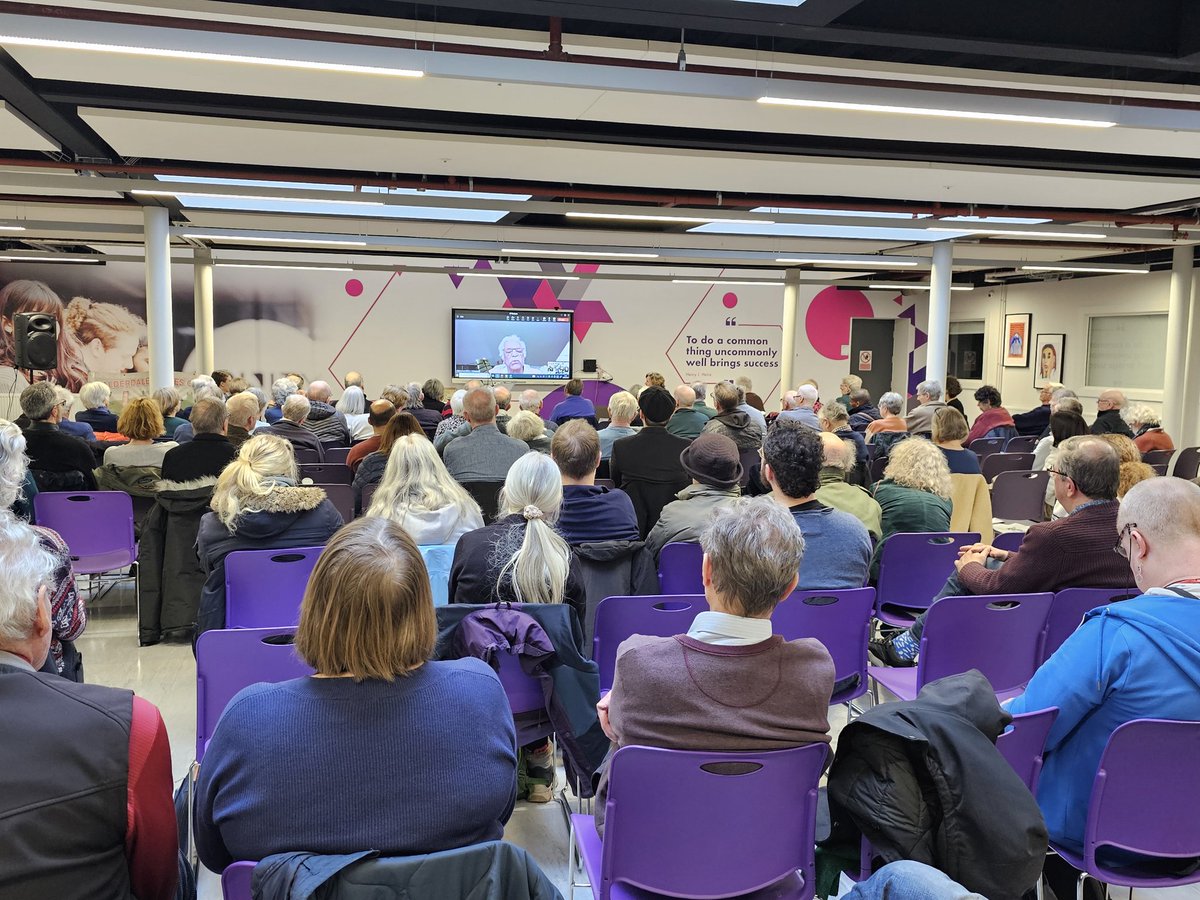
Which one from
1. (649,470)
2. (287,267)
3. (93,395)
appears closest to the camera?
(649,470)

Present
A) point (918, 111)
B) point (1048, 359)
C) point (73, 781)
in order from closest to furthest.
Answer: point (73, 781), point (918, 111), point (1048, 359)

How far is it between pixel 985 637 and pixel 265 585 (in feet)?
9.14

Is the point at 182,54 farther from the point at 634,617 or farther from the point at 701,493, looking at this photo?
the point at 634,617

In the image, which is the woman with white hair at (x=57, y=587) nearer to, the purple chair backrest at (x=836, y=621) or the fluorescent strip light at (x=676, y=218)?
the purple chair backrest at (x=836, y=621)

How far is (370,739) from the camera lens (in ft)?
4.95

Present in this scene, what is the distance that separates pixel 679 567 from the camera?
370 cm

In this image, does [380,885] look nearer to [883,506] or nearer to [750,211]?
[883,506]

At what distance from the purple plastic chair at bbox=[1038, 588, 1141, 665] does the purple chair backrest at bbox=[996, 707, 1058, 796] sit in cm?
99

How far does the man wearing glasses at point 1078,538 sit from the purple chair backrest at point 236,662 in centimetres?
209

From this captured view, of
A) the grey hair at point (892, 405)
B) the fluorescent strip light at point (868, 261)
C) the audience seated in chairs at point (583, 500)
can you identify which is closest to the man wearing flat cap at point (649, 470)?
the audience seated in chairs at point (583, 500)

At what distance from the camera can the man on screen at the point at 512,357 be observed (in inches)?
630

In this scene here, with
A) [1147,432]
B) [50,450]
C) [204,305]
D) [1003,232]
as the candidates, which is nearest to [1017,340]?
[1003,232]

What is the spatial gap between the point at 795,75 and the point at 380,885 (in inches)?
207

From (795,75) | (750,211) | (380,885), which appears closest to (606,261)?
(750,211)
